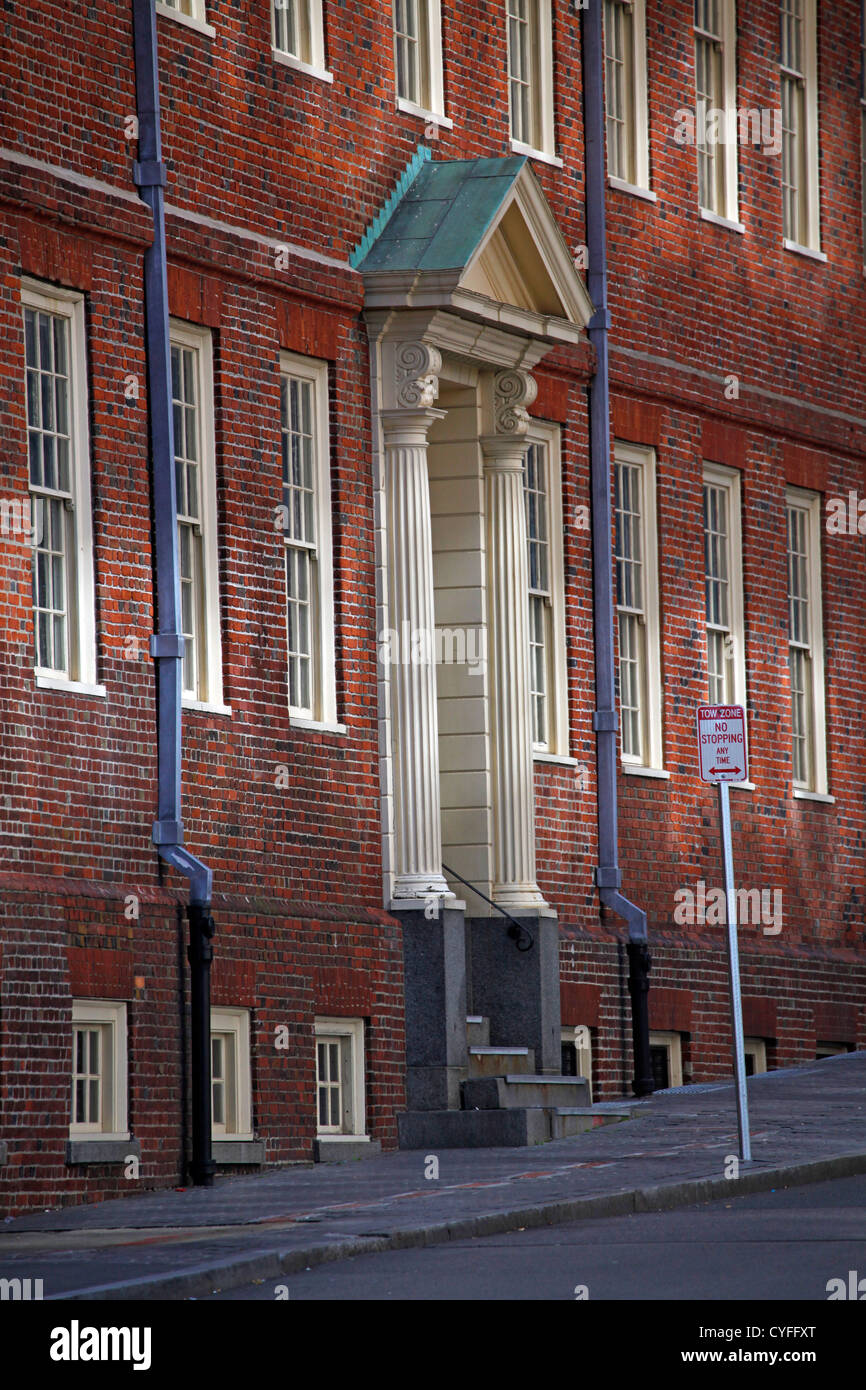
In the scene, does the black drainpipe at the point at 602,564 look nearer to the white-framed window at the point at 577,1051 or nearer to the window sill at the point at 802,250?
the white-framed window at the point at 577,1051

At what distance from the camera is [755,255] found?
2661 cm

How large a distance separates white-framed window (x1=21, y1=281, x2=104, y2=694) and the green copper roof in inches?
137

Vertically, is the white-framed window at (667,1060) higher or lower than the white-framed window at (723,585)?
lower

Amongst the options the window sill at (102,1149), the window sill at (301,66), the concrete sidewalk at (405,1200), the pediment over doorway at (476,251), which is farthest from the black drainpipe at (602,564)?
the window sill at (102,1149)

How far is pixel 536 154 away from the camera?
923 inches

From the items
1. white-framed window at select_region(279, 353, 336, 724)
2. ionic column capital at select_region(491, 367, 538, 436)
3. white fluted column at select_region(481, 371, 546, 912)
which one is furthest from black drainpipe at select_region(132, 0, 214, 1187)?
ionic column capital at select_region(491, 367, 538, 436)

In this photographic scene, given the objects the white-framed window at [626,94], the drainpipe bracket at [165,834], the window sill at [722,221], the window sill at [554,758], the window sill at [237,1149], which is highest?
the white-framed window at [626,94]

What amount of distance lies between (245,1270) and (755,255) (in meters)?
15.1

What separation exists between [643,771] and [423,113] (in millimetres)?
5488

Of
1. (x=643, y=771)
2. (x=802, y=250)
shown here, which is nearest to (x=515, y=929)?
(x=643, y=771)

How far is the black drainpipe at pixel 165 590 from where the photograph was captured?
720 inches

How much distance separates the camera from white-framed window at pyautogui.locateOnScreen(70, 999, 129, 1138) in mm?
17531

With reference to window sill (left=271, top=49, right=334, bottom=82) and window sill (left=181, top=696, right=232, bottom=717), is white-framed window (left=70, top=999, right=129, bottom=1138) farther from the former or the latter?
window sill (left=271, top=49, right=334, bottom=82)

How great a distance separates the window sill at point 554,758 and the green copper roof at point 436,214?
389cm
